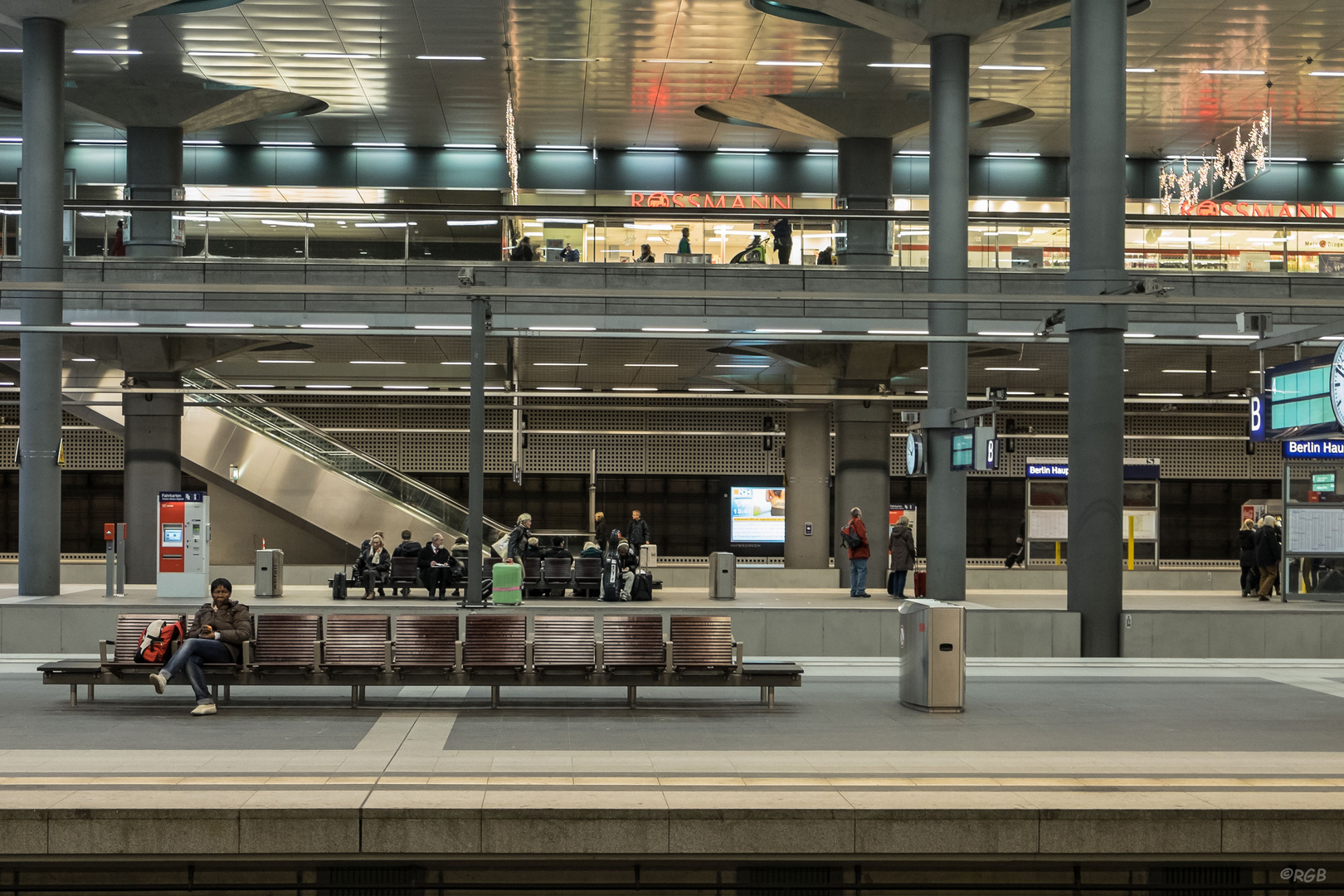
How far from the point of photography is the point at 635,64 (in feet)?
75.6

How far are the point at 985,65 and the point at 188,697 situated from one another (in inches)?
712

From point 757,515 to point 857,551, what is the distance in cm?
1242

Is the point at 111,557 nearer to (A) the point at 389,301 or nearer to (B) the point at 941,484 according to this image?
(A) the point at 389,301

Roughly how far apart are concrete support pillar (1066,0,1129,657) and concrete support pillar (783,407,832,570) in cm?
1364

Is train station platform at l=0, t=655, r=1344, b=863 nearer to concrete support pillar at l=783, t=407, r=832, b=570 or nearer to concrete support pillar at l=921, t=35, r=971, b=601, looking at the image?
concrete support pillar at l=921, t=35, r=971, b=601

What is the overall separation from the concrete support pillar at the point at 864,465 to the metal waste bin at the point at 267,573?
11.6 m

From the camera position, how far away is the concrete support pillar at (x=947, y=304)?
61.3 ft

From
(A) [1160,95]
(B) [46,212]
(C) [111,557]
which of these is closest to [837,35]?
(A) [1160,95]

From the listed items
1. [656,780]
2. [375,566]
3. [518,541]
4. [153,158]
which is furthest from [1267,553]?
[153,158]

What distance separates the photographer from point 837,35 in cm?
2114

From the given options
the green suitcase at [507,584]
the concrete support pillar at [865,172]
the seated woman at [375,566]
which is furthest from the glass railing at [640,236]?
the green suitcase at [507,584]

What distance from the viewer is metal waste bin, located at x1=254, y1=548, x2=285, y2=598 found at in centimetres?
2006

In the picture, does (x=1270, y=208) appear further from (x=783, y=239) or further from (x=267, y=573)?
(x=267, y=573)

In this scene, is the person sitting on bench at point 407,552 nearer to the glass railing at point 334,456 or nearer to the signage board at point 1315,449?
the glass railing at point 334,456
